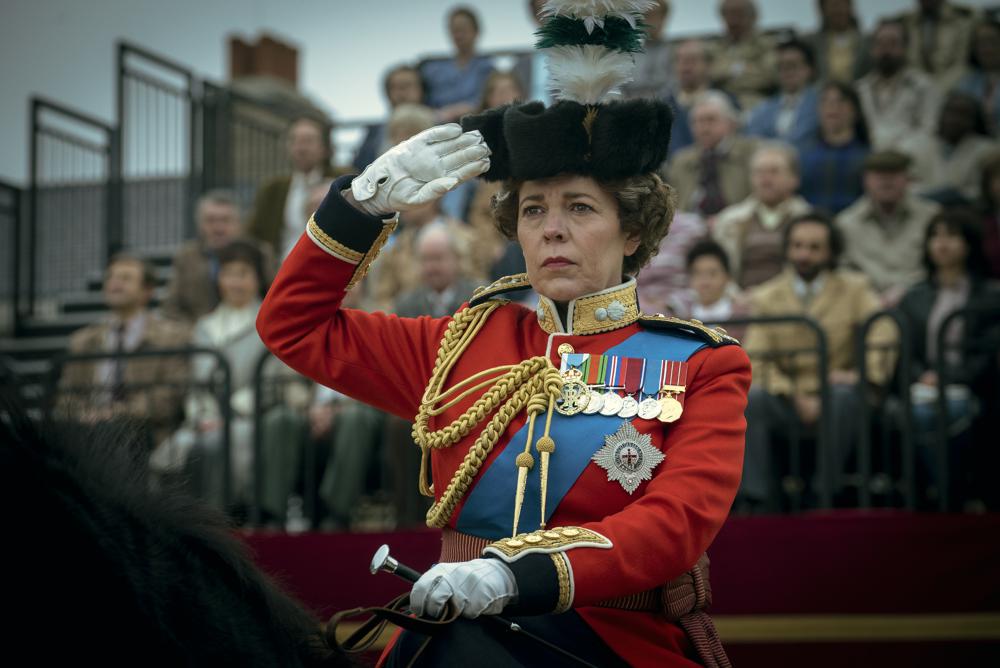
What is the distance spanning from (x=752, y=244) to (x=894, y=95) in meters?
2.02

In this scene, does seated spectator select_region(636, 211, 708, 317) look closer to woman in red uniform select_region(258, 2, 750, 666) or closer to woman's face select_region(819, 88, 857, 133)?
woman's face select_region(819, 88, 857, 133)

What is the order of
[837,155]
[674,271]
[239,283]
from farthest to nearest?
1. [837,155]
2. [239,283]
3. [674,271]

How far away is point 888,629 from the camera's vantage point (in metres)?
5.54

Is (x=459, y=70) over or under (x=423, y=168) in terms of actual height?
over

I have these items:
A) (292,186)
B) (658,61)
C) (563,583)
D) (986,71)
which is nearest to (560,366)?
(563,583)

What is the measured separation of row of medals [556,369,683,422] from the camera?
111 inches

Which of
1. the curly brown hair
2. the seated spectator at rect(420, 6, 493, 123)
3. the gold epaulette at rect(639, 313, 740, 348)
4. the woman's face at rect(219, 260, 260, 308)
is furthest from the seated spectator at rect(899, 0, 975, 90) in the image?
the gold epaulette at rect(639, 313, 740, 348)

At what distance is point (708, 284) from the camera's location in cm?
699

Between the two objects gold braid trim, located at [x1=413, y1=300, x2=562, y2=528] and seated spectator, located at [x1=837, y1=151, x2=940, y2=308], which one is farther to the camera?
seated spectator, located at [x1=837, y1=151, x2=940, y2=308]

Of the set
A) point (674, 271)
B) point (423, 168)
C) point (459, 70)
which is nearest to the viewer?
point (423, 168)

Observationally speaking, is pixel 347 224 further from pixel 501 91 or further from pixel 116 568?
pixel 501 91

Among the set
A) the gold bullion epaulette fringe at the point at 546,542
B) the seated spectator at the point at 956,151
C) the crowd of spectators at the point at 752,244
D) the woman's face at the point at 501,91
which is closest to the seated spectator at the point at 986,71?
the crowd of spectators at the point at 752,244

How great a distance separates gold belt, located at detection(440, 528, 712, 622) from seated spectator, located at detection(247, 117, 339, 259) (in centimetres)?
666

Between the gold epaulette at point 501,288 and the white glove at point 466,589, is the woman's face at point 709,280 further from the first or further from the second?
the white glove at point 466,589
